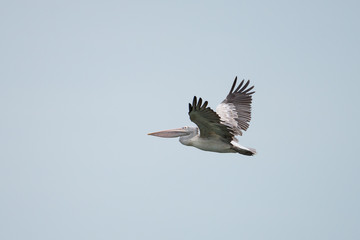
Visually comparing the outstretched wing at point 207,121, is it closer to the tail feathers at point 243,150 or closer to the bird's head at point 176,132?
the tail feathers at point 243,150

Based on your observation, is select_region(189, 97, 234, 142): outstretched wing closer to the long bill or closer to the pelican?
the pelican

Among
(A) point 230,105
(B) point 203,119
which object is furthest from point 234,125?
(B) point 203,119

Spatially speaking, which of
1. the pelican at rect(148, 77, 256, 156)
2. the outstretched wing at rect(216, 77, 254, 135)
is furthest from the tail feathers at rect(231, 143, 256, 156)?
the outstretched wing at rect(216, 77, 254, 135)

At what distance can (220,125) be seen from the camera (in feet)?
33.7

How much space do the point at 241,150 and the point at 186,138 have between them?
4.22 ft

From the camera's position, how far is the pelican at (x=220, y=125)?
9875 millimetres

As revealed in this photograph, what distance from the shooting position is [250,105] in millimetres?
13156

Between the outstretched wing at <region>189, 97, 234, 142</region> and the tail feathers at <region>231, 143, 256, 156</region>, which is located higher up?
the outstretched wing at <region>189, 97, 234, 142</region>

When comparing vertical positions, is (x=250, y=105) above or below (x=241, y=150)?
above

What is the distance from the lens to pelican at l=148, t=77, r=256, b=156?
32.4ft

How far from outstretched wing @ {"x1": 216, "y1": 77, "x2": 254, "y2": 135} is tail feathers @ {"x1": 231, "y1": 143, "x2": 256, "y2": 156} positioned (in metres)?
0.86

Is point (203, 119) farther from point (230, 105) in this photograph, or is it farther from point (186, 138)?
point (230, 105)

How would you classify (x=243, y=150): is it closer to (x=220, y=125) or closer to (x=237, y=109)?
(x=220, y=125)

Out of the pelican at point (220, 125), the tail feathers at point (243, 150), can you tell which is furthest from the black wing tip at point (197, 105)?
the tail feathers at point (243, 150)
